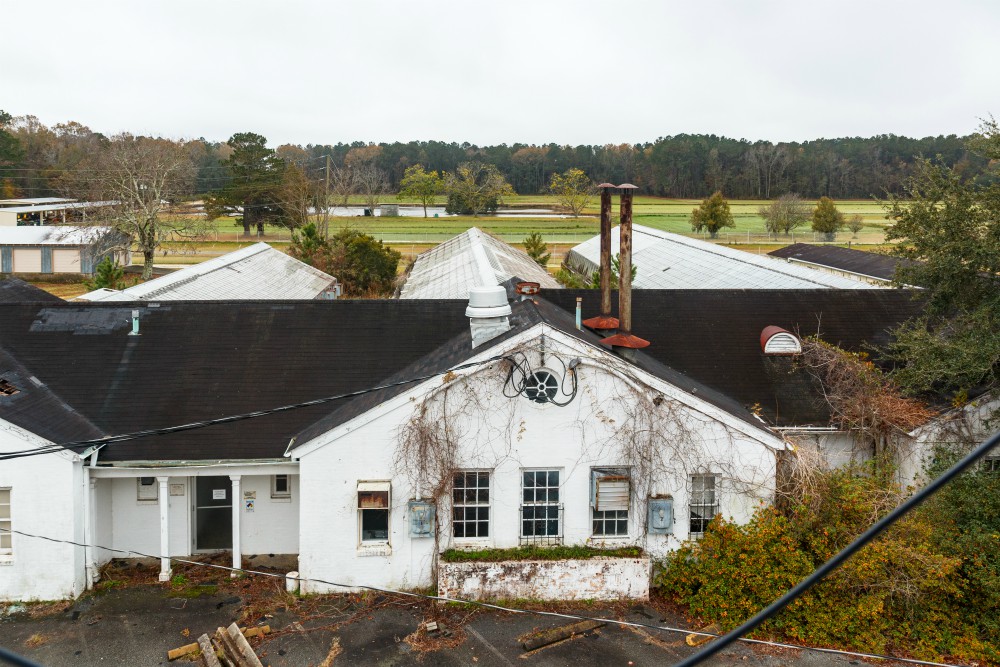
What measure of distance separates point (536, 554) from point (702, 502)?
9.86 ft

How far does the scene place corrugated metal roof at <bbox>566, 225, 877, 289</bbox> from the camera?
1152 inches

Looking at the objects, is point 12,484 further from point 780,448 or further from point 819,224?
point 819,224

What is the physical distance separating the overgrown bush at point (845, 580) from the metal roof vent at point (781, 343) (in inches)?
187

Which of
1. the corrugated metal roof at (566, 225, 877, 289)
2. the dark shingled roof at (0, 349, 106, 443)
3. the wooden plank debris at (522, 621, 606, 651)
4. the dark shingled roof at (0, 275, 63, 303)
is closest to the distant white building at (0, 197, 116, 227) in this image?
the corrugated metal roof at (566, 225, 877, 289)

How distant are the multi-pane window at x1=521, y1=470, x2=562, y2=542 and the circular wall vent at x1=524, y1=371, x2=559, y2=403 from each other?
1292 millimetres

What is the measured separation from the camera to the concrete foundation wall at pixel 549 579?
13.0m

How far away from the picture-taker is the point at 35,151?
362ft

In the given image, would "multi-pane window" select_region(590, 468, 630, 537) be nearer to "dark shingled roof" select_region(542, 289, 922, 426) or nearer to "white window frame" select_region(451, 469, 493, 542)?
"white window frame" select_region(451, 469, 493, 542)

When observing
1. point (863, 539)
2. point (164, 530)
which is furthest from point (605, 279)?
point (863, 539)

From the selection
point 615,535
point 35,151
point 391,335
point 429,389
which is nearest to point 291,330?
point 391,335

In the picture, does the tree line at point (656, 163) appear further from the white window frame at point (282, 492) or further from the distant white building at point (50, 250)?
the white window frame at point (282, 492)

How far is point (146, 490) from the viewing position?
14586 mm

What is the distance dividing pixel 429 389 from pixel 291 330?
564cm

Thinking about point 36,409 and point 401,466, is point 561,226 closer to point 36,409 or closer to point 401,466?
point 401,466
